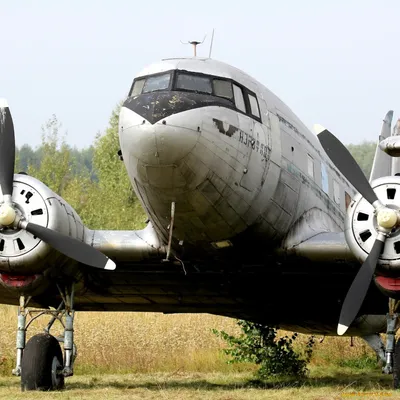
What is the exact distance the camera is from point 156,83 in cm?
1268

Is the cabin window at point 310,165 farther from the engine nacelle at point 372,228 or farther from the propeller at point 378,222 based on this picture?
the engine nacelle at point 372,228

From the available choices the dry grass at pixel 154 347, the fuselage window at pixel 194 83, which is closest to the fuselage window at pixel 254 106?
the fuselage window at pixel 194 83

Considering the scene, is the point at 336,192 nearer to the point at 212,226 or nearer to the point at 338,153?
the point at 338,153

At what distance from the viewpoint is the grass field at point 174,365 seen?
46.8 ft

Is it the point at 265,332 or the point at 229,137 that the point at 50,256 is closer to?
the point at 229,137

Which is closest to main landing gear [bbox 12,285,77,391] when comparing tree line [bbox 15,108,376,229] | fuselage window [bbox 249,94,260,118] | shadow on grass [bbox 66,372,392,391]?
shadow on grass [bbox 66,372,392,391]

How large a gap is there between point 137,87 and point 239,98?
4.46 ft

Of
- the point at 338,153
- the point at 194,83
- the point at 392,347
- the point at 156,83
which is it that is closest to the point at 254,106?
the point at 194,83

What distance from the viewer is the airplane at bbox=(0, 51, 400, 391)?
40.2 ft

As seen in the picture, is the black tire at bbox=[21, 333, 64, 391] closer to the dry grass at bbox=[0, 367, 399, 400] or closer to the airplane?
the airplane

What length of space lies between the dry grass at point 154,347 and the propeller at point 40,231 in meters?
6.69

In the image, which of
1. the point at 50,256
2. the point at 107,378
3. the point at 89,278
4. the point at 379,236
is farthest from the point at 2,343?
the point at 379,236

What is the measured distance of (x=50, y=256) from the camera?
13969 mm

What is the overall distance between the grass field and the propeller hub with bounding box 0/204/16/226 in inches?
91.1
